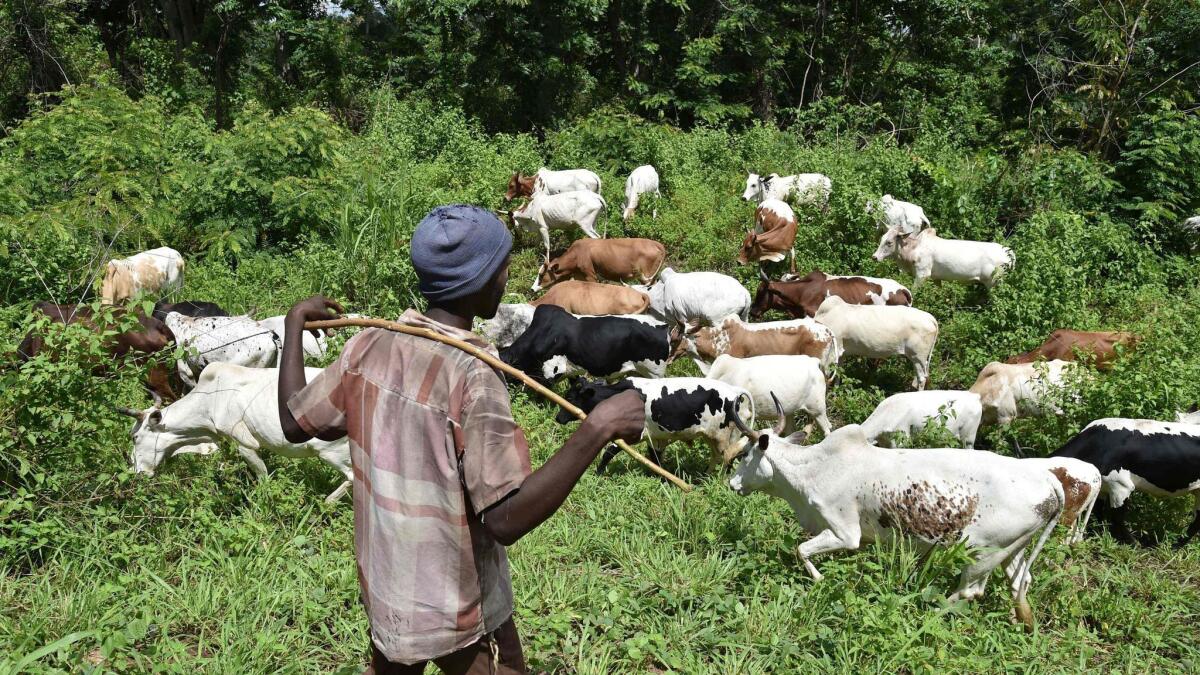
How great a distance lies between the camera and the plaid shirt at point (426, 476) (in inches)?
81.4

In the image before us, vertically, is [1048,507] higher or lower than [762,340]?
higher

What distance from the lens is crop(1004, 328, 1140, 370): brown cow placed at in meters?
7.46

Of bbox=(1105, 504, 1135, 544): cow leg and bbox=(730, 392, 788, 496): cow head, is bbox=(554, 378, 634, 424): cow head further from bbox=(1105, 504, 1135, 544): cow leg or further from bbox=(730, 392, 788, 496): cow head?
bbox=(1105, 504, 1135, 544): cow leg

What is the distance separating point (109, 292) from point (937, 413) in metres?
8.40

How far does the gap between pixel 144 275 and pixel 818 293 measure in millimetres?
7528

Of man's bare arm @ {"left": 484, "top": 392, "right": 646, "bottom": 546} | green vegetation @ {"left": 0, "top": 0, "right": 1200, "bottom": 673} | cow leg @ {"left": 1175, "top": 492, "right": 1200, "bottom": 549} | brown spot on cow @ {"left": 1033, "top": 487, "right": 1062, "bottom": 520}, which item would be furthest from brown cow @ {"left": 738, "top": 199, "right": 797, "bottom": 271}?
man's bare arm @ {"left": 484, "top": 392, "right": 646, "bottom": 546}

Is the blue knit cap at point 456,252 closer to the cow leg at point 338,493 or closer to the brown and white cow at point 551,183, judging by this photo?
the cow leg at point 338,493

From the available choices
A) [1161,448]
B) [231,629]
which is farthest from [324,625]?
[1161,448]

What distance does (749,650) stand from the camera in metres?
4.28

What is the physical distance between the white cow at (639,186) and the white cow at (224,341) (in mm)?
7015

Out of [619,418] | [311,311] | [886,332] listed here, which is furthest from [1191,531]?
[311,311]

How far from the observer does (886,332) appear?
8.77 meters

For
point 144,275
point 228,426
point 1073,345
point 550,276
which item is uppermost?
point 1073,345

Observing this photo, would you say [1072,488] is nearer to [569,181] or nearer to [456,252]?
[456,252]
